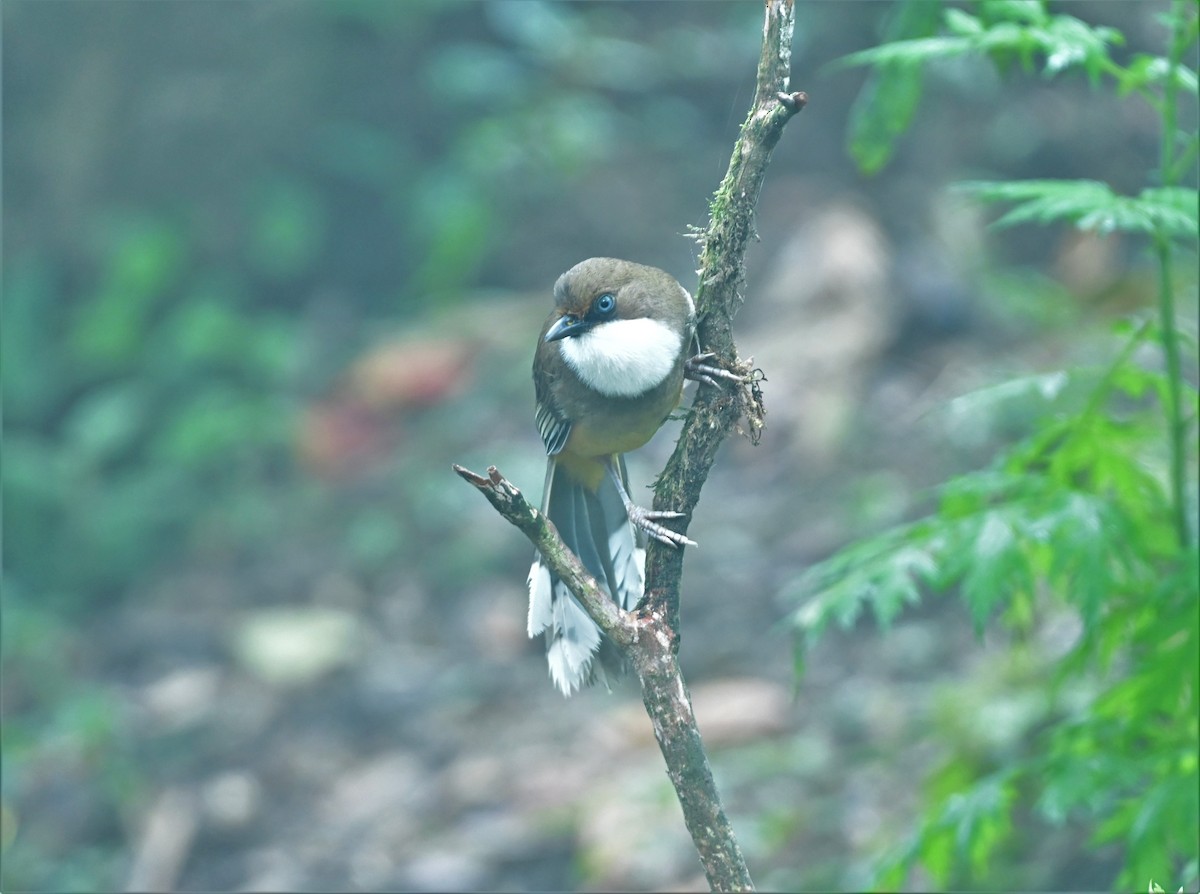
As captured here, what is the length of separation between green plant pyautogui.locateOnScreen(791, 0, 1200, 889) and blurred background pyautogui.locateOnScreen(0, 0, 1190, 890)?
1.73 ft

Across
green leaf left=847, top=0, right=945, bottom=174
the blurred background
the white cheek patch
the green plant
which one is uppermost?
the blurred background

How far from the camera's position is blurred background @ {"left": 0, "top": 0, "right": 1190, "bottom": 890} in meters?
4.70

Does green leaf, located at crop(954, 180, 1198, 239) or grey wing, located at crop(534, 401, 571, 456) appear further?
grey wing, located at crop(534, 401, 571, 456)

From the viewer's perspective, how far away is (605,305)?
261cm

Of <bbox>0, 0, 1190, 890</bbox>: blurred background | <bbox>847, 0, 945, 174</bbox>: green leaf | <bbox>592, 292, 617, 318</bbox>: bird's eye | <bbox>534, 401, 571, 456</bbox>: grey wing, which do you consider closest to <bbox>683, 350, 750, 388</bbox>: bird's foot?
<bbox>592, 292, 617, 318</bbox>: bird's eye

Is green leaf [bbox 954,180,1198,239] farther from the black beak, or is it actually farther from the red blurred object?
the red blurred object

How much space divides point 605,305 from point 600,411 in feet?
0.82

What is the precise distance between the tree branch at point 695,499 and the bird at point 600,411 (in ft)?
0.26

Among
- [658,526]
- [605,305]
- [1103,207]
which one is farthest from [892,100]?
[658,526]

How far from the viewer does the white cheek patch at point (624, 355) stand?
8.29ft

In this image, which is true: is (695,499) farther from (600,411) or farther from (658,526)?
(600,411)

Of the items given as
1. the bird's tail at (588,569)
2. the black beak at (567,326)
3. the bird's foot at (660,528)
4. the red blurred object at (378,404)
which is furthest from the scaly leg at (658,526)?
the red blurred object at (378,404)

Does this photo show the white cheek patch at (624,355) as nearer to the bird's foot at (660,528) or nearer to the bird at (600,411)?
the bird at (600,411)

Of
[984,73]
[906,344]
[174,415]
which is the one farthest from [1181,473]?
[174,415]
